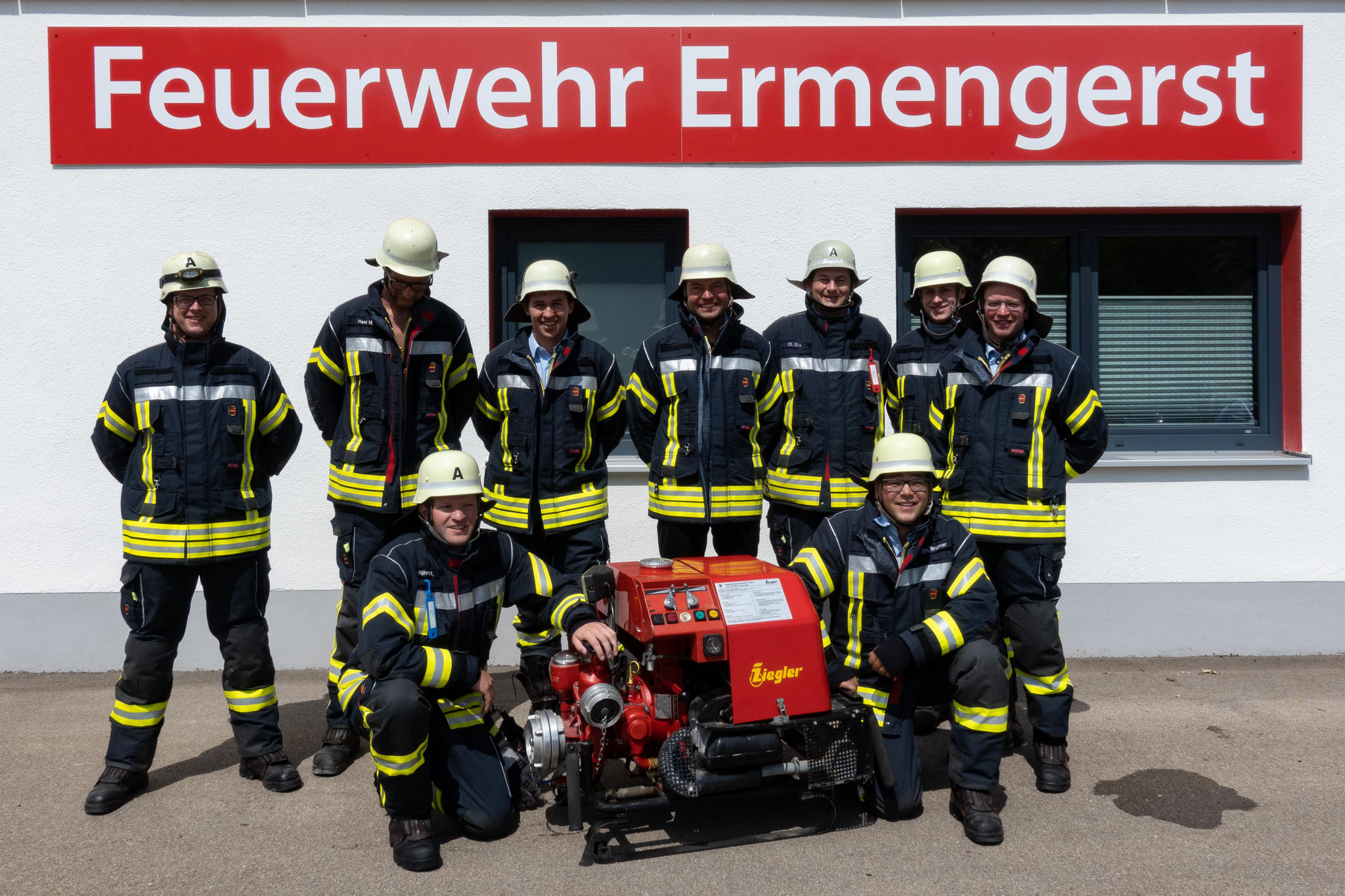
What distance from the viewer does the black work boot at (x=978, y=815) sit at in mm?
3652

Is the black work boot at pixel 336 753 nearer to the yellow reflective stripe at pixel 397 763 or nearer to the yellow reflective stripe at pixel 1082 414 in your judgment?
Answer: the yellow reflective stripe at pixel 397 763

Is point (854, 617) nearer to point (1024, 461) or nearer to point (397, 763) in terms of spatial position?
point (1024, 461)

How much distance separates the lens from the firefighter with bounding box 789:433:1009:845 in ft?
12.5

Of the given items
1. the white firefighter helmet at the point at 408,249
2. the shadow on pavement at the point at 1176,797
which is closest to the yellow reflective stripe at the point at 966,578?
the shadow on pavement at the point at 1176,797

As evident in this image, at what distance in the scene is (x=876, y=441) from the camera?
4699 mm

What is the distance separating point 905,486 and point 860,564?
0.35 metres

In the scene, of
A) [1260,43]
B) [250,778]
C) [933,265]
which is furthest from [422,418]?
[1260,43]

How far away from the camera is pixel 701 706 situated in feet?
11.7

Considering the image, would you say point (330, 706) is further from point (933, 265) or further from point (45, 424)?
point (933, 265)

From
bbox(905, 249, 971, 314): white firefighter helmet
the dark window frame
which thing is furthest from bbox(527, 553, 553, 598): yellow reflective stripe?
the dark window frame

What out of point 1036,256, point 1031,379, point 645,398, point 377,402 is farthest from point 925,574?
point 1036,256

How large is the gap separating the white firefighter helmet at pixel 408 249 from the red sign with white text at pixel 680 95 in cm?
171

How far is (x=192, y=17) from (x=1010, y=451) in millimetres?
5118

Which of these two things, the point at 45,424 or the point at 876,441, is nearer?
the point at 876,441
